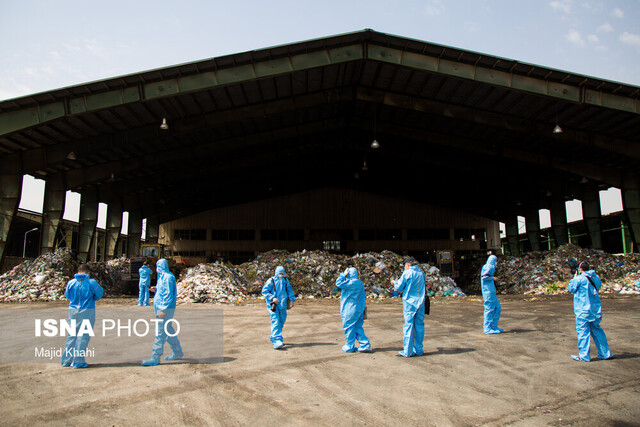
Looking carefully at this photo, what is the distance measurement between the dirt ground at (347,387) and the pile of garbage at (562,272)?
13191 millimetres

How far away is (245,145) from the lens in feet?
82.4

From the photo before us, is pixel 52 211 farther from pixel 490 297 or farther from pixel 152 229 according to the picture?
pixel 490 297

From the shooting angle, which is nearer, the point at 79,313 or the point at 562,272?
the point at 79,313

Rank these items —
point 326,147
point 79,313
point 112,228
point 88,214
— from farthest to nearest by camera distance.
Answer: point 112,228, point 326,147, point 88,214, point 79,313

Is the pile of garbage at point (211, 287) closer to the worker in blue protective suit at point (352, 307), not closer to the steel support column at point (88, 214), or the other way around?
the worker in blue protective suit at point (352, 307)

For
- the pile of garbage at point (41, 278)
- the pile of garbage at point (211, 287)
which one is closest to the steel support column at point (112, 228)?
the pile of garbage at point (41, 278)

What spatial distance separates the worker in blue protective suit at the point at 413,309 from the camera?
24.1ft

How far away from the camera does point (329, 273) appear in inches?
869

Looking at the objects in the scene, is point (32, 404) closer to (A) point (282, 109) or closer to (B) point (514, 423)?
(B) point (514, 423)

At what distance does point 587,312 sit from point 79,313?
8.16 meters

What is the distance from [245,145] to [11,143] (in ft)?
37.6

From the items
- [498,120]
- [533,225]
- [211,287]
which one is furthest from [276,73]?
[533,225]

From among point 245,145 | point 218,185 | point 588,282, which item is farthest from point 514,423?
point 218,185
